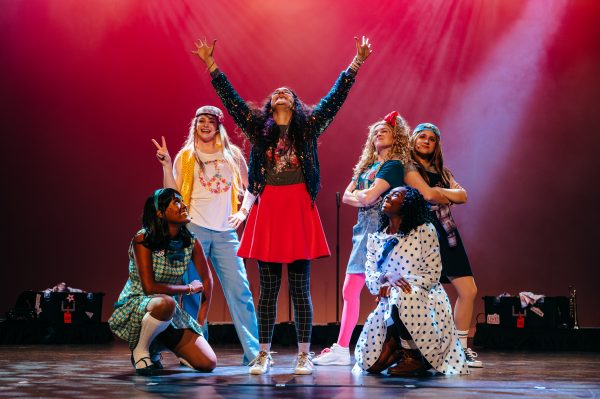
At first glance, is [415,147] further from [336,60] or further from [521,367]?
[336,60]

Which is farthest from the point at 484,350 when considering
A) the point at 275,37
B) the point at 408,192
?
the point at 275,37

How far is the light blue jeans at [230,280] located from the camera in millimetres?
4141

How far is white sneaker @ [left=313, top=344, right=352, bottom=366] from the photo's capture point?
4.18 metres

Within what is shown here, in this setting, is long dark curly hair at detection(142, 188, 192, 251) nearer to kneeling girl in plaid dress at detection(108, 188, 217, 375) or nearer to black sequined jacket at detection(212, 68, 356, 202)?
kneeling girl in plaid dress at detection(108, 188, 217, 375)

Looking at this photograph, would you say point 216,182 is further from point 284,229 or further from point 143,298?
point 143,298

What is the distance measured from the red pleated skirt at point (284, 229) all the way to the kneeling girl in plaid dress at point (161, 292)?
0.35 meters

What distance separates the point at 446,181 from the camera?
14.1ft

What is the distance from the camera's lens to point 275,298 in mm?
3650

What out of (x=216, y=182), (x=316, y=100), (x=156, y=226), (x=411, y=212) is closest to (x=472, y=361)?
(x=411, y=212)

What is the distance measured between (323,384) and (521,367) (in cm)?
153

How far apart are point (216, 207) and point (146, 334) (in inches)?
37.3

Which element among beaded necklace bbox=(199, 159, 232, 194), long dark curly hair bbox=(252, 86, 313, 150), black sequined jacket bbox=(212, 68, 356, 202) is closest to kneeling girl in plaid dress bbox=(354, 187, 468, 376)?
black sequined jacket bbox=(212, 68, 356, 202)

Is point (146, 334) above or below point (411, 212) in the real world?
below

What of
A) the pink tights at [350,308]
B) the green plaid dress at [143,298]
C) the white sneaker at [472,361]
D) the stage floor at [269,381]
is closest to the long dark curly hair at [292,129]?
the green plaid dress at [143,298]
